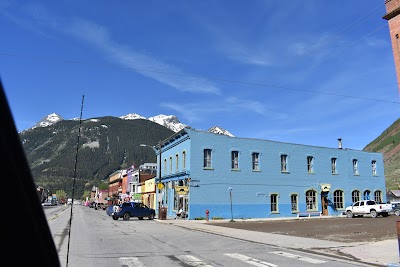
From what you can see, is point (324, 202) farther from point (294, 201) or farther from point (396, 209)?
point (396, 209)

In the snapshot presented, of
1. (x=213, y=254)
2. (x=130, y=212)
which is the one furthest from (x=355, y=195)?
(x=213, y=254)

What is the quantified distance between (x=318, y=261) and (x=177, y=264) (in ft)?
13.8

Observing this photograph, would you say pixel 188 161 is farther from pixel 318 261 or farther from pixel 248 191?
pixel 318 261

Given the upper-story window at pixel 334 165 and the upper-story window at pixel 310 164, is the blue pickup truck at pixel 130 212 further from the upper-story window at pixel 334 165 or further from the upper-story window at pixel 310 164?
the upper-story window at pixel 334 165

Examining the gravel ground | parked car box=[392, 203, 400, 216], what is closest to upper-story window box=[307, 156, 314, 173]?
parked car box=[392, 203, 400, 216]

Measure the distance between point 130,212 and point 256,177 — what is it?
13.6 metres

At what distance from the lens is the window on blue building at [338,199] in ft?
145

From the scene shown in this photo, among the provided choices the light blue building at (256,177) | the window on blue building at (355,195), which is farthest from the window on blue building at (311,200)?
the window on blue building at (355,195)

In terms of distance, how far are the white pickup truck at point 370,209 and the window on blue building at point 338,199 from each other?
588cm

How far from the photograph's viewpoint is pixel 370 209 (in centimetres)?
3650

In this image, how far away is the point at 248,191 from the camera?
3866 cm

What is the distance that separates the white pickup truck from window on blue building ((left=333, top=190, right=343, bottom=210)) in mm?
5876

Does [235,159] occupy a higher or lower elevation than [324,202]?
higher

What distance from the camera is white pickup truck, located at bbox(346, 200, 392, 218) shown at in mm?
35719
